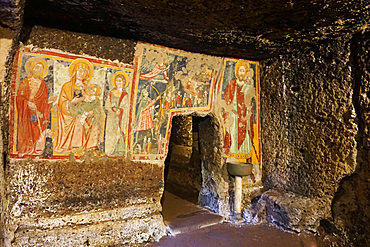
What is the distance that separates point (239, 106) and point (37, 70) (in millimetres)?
3150

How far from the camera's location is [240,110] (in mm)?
4473

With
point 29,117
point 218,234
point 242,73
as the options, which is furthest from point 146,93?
point 218,234

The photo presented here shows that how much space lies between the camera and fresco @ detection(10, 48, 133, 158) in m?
2.88

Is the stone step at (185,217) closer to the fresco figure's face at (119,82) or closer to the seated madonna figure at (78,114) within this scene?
the seated madonna figure at (78,114)

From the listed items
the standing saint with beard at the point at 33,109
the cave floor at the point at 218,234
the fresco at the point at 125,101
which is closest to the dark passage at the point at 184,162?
the cave floor at the point at 218,234

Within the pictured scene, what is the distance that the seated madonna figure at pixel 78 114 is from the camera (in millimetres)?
3113

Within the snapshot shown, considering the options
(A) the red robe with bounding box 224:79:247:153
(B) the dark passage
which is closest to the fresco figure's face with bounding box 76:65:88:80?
(A) the red robe with bounding box 224:79:247:153

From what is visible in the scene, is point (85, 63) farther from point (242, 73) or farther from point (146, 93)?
point (242, 73)

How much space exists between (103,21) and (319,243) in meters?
4.03

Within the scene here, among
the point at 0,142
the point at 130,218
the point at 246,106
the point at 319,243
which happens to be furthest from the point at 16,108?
the point at 319,243

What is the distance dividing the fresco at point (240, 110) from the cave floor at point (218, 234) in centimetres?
113

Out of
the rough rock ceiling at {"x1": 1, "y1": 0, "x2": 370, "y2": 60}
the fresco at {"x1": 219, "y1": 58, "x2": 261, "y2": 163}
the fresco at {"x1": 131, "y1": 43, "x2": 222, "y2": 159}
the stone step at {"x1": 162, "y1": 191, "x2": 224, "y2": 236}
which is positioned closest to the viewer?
the rough rock ceiling at {"x1": 1, "y1": 0, "x2": 370, "y2": 60}

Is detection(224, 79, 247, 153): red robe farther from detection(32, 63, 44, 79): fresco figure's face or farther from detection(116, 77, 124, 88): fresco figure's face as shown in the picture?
detection(32, 63, 44, 79): fresco figure's face

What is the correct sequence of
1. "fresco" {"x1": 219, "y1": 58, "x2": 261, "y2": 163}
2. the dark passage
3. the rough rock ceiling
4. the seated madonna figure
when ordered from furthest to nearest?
1. the dark passage
2. "fresco" {"x1": 219, "y1": 58, "x2": 261, "y2": 163}
3. the seated madonna figure
4. the rough rock ceiling
